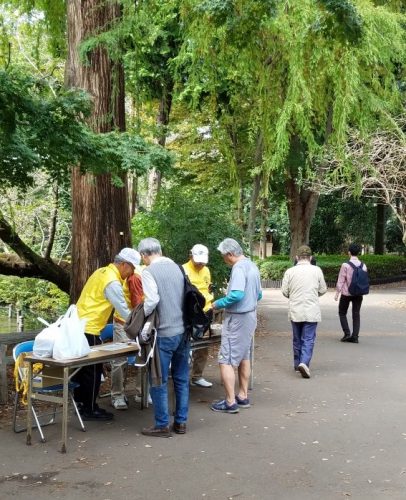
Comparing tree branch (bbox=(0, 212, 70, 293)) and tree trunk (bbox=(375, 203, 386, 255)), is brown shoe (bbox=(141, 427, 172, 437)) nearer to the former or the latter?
tree branch (bbox=(0, 212, 70, 293))

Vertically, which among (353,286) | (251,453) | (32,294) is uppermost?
(353,286)

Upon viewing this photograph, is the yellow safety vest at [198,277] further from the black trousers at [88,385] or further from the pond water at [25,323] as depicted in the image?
the pond water at [25,323]

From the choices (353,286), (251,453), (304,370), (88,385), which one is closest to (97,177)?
(88,385)

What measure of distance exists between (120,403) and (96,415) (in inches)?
20.7

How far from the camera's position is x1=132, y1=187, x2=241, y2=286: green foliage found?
12.3 meters

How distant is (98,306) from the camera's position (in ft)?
23.7

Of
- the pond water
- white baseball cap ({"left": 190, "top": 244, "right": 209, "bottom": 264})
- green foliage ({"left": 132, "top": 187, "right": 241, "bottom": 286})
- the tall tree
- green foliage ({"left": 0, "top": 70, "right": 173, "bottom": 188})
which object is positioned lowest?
the pond water

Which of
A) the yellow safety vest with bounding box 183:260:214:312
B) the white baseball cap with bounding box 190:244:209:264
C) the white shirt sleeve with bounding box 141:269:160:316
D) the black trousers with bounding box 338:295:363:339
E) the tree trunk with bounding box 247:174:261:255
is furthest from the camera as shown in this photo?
the tree trunk with bounding box 247:174:261:255

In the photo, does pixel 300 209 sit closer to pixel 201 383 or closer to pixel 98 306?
pixel 201 383

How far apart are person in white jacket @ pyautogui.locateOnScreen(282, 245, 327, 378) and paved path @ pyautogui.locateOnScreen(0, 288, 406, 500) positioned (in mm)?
399

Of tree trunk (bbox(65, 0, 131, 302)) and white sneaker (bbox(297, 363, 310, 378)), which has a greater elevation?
tree trunk (bbox(65, 0, 131, 302))

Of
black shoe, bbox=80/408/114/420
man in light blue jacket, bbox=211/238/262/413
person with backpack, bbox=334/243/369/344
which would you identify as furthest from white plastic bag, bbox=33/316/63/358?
person with backpack, bbox=334/243/369/344

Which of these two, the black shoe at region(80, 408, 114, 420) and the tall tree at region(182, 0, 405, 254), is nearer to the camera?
the black shoe at region(80, 408, 114, 420)

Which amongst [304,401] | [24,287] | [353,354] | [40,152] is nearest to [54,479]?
[40,152]
